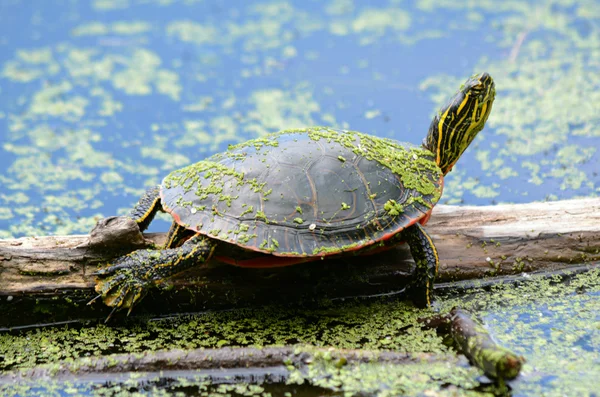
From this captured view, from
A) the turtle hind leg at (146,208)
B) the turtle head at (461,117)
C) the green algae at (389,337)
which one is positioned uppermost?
the turtle head at (461,117)

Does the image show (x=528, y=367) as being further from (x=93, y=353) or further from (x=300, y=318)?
(x=93, y=353)

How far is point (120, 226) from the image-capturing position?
10.5 feet

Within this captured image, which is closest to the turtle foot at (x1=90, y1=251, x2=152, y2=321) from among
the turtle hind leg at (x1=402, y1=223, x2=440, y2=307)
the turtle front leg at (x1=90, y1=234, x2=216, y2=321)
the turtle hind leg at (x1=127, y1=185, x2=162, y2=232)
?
the turtle front leg at (x1=90, y1=234, x2=216, y2=321)

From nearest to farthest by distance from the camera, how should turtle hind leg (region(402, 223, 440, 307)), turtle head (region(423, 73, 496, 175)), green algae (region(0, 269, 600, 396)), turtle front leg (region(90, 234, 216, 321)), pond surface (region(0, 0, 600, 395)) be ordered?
green algae (region(0, 269, 600, 396)) → turtle front leg (region(90, 234, 216, 321)) → turtle hind leg (region(402, 223, 440, 307)) → turtle head (region(423, 73, 496, 175)) → pond surface (region(0, 0, 600, 395))

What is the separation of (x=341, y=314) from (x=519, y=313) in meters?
0.98

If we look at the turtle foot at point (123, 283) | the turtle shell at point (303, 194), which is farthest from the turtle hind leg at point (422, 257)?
the turtle foot at point (123, 283)

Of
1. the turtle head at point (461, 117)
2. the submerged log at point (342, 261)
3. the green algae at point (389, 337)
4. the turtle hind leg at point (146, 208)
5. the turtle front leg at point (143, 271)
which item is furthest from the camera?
the turtle head at point (461, 117)

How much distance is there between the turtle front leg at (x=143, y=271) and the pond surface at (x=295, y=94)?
1636 mm

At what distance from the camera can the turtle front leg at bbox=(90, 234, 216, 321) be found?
305 cm

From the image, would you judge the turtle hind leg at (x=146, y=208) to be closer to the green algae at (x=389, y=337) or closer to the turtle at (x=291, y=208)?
the turtle at (x=291, y=208)

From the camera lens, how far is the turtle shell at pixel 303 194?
3.08 m

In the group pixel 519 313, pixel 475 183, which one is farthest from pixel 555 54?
pixel 519 313

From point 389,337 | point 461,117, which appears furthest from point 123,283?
point 461,117

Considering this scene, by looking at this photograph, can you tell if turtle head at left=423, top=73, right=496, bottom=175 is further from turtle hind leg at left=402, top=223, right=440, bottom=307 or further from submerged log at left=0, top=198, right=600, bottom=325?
turtle hind leg at left=402, top=223, right=440, bottom=307
